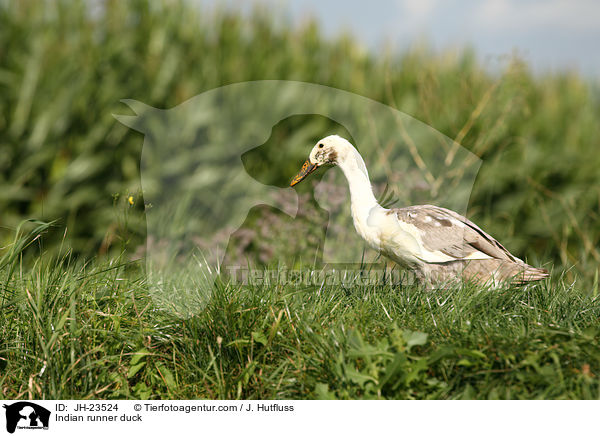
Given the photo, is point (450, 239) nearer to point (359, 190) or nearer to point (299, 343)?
point (359, 190)

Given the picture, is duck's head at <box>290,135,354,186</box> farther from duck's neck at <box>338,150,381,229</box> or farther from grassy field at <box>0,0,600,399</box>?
grassy field at <box>0,0,600,399</box>

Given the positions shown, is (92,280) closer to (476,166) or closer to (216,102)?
(216,102)

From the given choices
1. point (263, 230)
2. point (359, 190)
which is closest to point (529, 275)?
point (359, 190)

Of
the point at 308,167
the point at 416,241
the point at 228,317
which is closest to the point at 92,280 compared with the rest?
the point at 228,317

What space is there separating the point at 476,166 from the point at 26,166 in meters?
5.03

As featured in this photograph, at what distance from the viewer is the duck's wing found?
333cm

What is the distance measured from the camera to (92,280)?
3592 millimetres
